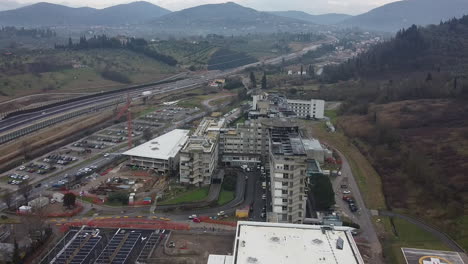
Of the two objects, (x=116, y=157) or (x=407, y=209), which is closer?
(x=407, y=209)

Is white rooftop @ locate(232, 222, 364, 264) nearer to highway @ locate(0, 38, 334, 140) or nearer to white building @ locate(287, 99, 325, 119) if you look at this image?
white building @ locate(287, 99, 325, 119)

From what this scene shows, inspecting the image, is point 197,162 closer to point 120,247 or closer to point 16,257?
point 120,247

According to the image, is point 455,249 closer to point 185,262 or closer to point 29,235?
point 185,262

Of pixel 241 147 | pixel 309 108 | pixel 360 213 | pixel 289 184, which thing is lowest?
pixel 360 213

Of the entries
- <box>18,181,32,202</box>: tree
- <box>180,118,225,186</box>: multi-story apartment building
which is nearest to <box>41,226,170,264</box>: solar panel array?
<box>18,181,32,202</box>: tree

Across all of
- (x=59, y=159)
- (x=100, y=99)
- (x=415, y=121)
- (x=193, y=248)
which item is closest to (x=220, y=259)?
(x=193, y=248)

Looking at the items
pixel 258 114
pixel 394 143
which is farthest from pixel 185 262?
pixel 394 143

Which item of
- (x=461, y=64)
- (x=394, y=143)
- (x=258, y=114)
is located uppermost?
(x=461, y=64)
